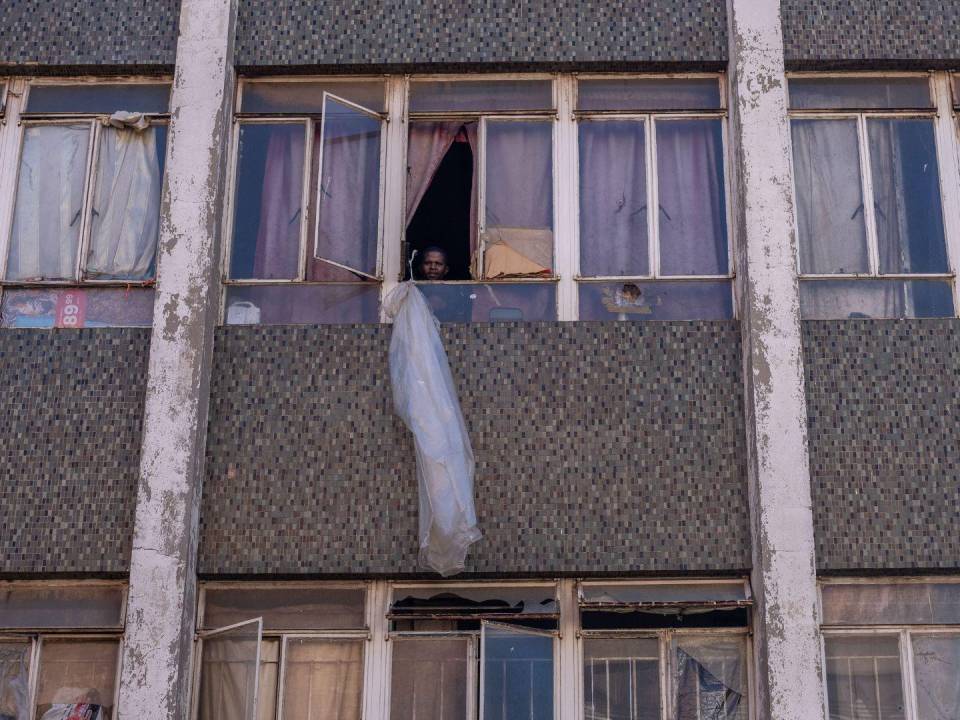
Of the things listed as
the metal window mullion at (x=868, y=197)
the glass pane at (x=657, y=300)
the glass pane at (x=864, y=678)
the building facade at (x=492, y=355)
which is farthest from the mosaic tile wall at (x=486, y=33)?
the glass pane at (x=864, y=678)

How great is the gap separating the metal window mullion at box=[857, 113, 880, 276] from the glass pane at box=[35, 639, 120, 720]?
5.84m

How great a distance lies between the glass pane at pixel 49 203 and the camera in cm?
980

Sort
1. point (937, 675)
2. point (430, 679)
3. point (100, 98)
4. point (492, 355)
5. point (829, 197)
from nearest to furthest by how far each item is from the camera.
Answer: point (937, 675) → point (430, 679) → point (492, 355) → point (829, 197) → point (100, 98)

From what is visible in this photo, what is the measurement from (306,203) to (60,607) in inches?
130

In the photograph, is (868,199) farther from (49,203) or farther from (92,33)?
(49,203)

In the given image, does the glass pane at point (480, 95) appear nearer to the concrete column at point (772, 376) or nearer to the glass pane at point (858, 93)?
the concrete column at point (772, 376)

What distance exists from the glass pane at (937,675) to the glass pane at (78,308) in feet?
18.8

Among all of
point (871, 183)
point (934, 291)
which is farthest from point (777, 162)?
point (934, 291)

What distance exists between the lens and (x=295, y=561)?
887cm

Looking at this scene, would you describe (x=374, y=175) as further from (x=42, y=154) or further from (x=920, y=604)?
(x=920, y=604)

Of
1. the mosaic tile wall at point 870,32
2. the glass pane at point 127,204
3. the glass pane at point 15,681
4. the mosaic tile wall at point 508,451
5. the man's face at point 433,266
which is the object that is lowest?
the glass pane at point 15,681

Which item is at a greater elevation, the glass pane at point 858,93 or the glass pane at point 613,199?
the glass pane at point 858,93

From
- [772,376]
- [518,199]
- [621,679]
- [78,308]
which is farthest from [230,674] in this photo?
[772,376]

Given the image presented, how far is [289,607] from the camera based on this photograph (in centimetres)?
900
